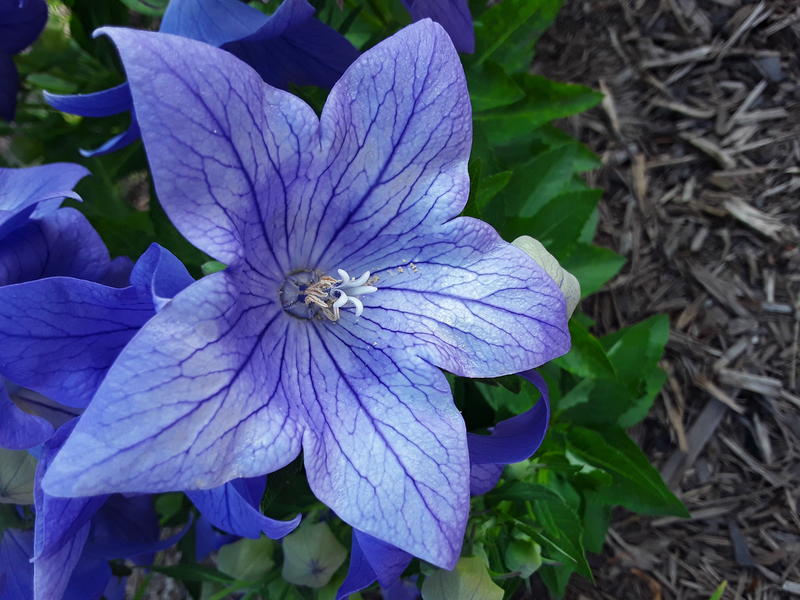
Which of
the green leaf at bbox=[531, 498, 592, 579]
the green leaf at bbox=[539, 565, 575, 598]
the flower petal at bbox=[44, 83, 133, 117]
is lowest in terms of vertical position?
the green leaf at bbox=[539, 565, 575, 598]

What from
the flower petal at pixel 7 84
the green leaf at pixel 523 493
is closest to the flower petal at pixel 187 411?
the green leaf at pixel 523 493

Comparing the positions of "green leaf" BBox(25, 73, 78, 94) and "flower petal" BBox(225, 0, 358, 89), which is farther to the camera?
"green leaf" BBox(25, 73, 78, 94)

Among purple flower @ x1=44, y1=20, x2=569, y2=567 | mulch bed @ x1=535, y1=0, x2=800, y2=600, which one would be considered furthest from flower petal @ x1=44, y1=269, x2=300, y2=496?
mulch bed @ x1=535, y1=0, x2=800, y2=600

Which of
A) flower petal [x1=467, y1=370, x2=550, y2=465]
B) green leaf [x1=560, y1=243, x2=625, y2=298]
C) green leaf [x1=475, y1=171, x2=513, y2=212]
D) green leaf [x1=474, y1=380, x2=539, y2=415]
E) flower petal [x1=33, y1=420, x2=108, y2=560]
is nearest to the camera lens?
flower petal [x1=33, y1=420, x2=108, y2=560]

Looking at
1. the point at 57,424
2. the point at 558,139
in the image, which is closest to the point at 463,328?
the point at 57,424

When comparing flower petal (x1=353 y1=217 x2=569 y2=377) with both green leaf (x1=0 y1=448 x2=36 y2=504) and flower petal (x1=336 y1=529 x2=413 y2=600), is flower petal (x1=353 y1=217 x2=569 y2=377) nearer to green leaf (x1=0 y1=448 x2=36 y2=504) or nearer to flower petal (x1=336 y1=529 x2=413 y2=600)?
flower petal (x1=336 y1=529 x2=413 y2=600)

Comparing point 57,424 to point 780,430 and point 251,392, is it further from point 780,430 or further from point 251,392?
point 780,430
